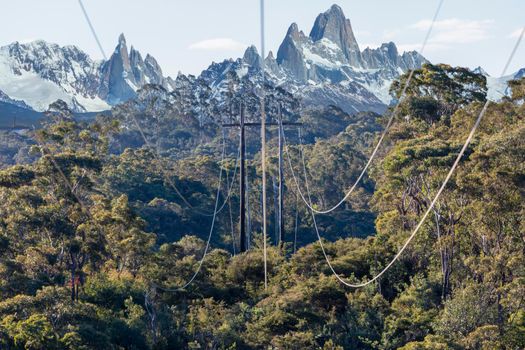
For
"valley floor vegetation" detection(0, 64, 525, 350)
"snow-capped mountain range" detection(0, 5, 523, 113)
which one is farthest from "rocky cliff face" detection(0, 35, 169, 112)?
"valley floor vegetation" detection(0, 64, 525, 350)

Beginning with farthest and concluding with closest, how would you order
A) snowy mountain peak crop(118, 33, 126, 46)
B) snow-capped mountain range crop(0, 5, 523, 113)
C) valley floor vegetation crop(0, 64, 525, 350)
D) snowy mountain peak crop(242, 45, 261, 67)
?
snowy mountain peak crop(242, 45, 261, 67)
snowy mountain peak crop(118, 33, 126, 46)
snow-capped mountain range crop(0, 5, 523, 113)
valley floor vegetation crop(0, 64, 525, 350)

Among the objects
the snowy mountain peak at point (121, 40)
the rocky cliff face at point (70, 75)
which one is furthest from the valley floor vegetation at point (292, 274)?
the snowy mountain peak at point (121, 40)

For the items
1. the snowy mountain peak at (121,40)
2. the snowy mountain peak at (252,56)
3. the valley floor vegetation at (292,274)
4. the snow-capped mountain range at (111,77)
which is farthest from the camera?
the snowy mountain peak at (252,56)

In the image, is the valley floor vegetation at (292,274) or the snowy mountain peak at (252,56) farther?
the snowy mountain peak at (252,56)

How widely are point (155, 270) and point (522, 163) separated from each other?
1189cm

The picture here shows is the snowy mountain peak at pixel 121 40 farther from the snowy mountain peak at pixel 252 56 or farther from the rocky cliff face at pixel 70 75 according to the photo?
the snowy mountain peak at pixel 252 56

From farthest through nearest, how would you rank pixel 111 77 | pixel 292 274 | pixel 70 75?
pixel 111 77 < pixel 70 75 < pixel 292 274

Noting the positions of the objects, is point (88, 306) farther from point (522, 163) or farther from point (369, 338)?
point (522, 163)

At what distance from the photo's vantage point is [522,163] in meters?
25.7

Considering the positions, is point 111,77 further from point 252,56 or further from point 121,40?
point 252,56

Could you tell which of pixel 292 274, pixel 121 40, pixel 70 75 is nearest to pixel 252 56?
pixel 121 40

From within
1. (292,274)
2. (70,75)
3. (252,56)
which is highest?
(252,56)

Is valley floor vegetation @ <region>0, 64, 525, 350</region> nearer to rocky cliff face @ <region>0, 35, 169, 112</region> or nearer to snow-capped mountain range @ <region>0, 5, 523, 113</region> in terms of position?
snow-capped mountain range @ <region>0, 5, 523, 113</region>

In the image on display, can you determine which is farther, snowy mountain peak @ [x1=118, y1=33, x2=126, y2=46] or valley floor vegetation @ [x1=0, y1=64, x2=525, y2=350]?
snowy mountain peak @ [x1=118, y1=33, x2=126, y2=46]
